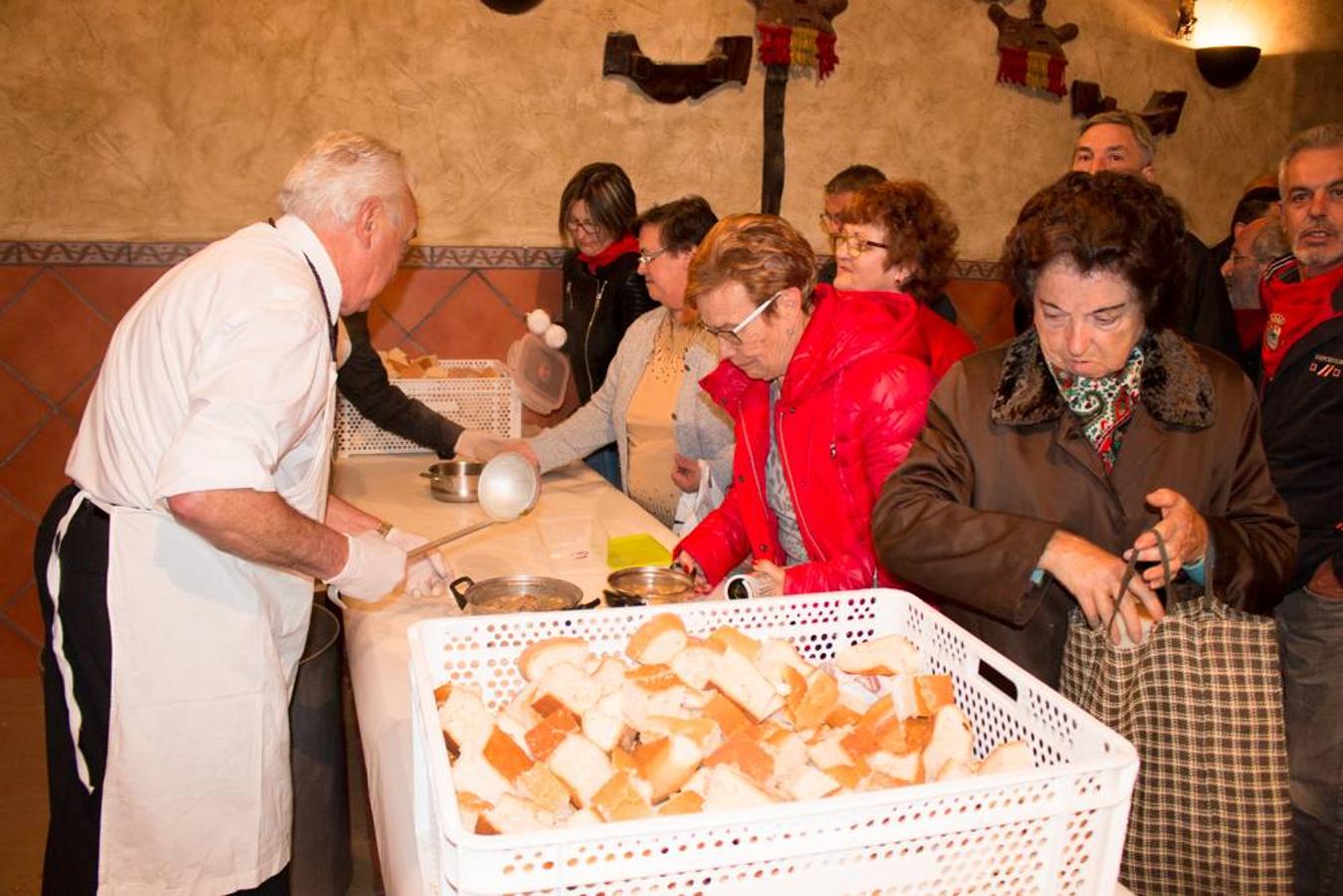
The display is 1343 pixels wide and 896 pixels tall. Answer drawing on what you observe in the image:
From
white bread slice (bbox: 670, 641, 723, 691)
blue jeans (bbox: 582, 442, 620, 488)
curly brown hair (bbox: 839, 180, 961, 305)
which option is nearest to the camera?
white bread slice (bbox: 670, 641, 723, 691)

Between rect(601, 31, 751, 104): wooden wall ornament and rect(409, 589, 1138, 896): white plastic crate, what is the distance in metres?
3.64

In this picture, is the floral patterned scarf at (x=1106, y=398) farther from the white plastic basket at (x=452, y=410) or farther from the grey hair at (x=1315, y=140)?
the white plastic basket at (x=452, y=410)

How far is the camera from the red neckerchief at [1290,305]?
2223 mm

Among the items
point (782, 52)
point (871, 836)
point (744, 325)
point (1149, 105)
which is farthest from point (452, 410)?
point (1149, 105)

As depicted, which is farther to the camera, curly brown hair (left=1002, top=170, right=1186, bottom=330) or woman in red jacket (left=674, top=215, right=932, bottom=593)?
woman in red jacket (left=674, top=215, right=932, bottom=593)

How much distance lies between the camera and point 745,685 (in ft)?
3.82

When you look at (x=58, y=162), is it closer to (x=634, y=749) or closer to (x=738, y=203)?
(x=738, y=203)

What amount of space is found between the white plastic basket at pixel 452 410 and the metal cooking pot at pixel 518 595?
5.16 feet

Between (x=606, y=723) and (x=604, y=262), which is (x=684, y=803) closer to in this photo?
(x=606, y=723)

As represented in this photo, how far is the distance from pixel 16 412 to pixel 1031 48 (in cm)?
467

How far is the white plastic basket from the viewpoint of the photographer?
3.59 metres

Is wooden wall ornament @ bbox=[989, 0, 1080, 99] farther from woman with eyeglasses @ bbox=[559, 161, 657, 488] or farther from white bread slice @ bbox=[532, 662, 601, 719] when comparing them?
white bread slice @ bbox=[532, 662, 601, 719]

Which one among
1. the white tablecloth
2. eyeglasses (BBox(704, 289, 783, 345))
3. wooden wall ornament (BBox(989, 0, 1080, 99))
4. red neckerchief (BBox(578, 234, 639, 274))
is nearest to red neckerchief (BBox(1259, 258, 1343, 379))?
eyeglasses (BBox(704, 289, 783, 345))

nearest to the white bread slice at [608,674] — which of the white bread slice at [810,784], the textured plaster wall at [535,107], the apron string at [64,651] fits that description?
the white bread slice at [810,784]
